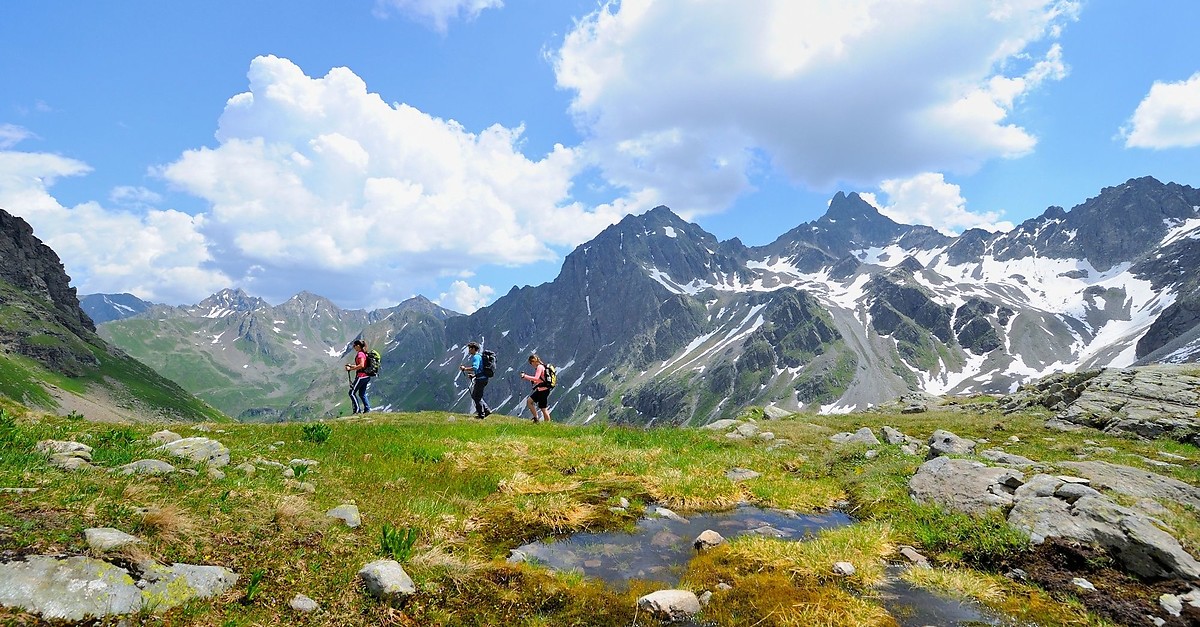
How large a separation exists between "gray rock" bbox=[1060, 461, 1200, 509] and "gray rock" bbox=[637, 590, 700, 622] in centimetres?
977

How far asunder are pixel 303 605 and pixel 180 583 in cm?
129

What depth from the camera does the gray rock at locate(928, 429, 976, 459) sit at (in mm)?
16766

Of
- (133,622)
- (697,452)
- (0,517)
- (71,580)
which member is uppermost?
(0,517)

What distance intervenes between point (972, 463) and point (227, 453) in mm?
17231

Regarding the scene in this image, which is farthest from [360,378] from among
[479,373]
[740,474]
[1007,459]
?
[1007,459]

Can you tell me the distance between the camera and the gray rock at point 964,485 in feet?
35.1

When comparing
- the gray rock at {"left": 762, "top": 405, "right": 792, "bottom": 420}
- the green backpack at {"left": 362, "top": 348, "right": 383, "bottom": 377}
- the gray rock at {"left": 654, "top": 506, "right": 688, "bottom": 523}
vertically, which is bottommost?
the gray rock at {"left": 762, "top": 405, "right": 792, "bottom": 420}

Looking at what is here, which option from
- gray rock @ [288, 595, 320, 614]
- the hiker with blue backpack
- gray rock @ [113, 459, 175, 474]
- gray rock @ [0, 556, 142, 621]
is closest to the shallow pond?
gray rock @ [288, 595, 320, 614]

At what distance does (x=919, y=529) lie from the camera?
402 inches

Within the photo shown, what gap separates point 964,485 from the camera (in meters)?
11.7

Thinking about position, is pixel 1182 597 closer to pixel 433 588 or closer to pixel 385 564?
pixel 433 588

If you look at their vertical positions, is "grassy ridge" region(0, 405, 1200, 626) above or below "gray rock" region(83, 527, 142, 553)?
below

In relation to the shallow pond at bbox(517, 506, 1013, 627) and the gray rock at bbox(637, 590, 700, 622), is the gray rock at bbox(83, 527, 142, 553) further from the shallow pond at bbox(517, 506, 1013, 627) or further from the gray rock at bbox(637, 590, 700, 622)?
the gray rock at bbox(637, 590, 700, 622)

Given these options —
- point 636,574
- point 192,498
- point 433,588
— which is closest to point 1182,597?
point 636,574
